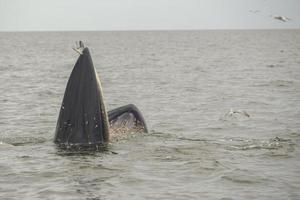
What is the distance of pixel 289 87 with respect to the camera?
97.1ft

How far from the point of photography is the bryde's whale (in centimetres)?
1226

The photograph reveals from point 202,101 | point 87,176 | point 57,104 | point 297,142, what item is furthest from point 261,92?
point 87,176

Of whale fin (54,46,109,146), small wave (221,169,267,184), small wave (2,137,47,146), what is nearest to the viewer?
small wave (221,169,267,184)

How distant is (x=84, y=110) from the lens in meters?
12.4

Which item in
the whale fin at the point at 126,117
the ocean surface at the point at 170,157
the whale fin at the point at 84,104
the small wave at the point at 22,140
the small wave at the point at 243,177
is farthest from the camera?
the small wave at the point at 22,140

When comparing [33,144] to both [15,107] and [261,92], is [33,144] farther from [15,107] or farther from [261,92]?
[261,92]

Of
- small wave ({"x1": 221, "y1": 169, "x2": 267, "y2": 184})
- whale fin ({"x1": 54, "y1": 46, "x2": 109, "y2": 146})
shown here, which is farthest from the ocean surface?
whale fin ({"x1": 54, "y1": 46, "x2": 109, "y2": 146})

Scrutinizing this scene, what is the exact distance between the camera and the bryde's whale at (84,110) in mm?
12258

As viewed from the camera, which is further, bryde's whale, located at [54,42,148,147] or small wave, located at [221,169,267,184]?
bryde's whale, located at [54,42,148,147]

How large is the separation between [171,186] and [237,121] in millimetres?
8092

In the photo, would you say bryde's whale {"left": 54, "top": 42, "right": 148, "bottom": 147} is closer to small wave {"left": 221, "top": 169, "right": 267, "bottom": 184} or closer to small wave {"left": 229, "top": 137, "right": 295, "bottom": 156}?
small wave {"left": 221, "top": 169, "right": 267, "bottom": 184}

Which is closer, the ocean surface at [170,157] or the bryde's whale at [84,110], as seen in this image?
the ocean surface at [170,157]

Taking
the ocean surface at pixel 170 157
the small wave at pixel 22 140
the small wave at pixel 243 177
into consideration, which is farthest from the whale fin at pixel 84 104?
the small wave at pixel 243 177

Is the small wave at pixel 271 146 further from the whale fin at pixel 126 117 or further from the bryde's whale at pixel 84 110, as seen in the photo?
the bryde's whale at pixel 84 110
